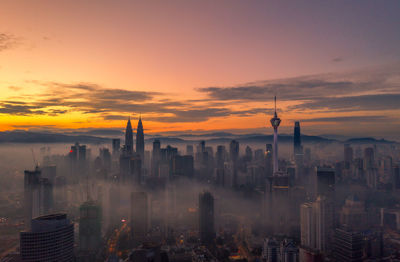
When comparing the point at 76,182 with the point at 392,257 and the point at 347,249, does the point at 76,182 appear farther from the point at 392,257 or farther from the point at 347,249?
the point at 392,257

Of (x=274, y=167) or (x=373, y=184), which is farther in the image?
(x=274, y=167)

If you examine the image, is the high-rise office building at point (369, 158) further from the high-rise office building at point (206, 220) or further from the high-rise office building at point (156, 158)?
the high-rise office building at point (156, 158)

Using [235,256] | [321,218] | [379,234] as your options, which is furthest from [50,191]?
[379,234]

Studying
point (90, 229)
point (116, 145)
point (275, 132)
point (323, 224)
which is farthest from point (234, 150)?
point (90, 229)

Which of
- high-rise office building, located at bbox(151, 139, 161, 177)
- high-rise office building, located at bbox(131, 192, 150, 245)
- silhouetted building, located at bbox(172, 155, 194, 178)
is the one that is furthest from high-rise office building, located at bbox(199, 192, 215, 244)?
high-rise office building, located at bbox(151, 139, 161, 177)

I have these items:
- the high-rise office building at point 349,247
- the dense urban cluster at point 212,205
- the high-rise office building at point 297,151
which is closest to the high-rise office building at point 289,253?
the dense urban cluster at point 212,205

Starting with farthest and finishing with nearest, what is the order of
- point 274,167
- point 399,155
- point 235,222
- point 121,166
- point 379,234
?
point 274,167 < point 121,166 < point 399,155 < point 235,222 < point 379,234

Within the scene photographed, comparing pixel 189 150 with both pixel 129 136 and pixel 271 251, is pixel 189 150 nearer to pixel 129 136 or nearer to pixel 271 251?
pixel 129 136
